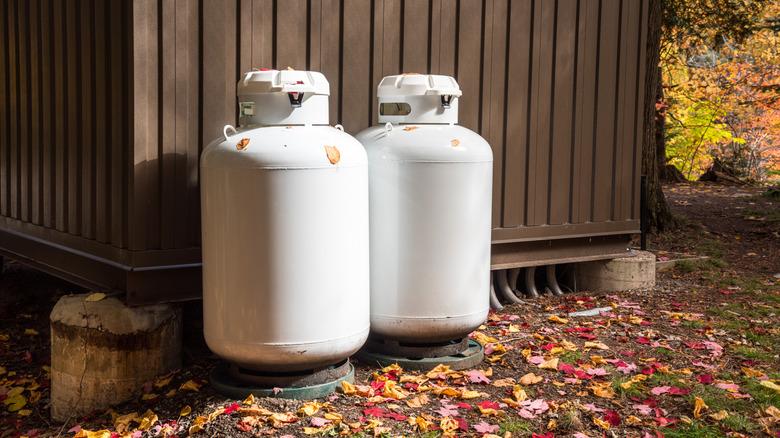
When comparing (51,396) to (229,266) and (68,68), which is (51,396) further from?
(68,68)

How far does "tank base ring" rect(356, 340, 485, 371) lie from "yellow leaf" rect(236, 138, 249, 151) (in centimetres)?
155

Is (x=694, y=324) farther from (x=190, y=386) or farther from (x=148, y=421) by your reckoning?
(x=148, y=421)

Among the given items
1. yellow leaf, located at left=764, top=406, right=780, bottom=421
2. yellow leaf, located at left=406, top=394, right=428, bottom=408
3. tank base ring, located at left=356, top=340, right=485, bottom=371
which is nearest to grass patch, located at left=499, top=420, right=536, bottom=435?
yellow leaf, located at left=406, top=394, right=428, bottom=408

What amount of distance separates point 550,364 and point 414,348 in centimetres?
82

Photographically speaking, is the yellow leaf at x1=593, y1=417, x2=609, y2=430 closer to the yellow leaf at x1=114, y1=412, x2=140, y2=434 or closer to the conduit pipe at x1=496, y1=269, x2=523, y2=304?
the yellow leaf at x1=114, y1=412, x2=140, y2=434

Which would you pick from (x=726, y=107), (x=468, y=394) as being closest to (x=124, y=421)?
(x=468, y=394)

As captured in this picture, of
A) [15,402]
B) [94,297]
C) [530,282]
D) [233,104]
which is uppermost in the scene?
[233,104]

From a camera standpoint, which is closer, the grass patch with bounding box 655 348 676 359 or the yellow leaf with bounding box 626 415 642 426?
the yellow leaf with bounding box 626 415 642 426

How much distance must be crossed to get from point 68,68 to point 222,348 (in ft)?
8.29

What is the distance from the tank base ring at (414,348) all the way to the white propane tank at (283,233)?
22.1 inches

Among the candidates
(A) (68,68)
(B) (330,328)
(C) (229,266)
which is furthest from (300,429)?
(A) (68,68)

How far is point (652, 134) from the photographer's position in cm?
1045

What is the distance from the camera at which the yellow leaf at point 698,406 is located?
4.70 meters

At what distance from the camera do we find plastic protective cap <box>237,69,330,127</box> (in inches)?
187
